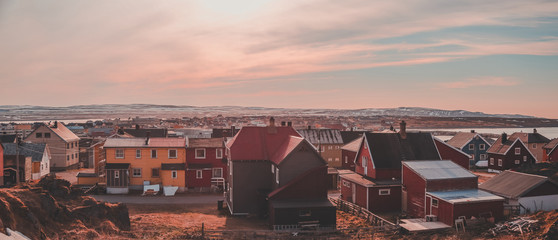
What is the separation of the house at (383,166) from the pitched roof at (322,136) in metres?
25.1

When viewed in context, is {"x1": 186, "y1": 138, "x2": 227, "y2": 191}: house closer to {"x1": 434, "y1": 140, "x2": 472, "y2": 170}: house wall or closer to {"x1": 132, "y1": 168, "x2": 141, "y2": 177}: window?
{"x1": 132, "y1": 168, "x2": 141, "y2": 177}: window

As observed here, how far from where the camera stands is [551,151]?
61094 millimetres

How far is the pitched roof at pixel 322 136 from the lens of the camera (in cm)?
6862

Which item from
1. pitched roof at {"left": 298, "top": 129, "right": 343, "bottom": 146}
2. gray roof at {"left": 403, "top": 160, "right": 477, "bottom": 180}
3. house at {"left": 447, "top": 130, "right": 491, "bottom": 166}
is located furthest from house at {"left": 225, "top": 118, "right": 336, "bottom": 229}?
house at {"left": 447, "top": 130, "right": 491, "bottom": 166}

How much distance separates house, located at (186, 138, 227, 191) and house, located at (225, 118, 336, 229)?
9626mm

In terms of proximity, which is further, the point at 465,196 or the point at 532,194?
the point at 532,194

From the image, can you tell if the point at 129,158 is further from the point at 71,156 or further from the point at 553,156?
the point at 553,156

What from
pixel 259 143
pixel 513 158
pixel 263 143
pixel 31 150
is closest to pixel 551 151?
pixel 513 158

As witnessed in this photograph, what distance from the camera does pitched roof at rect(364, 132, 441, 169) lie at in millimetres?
39969

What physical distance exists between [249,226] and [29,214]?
1593 cm

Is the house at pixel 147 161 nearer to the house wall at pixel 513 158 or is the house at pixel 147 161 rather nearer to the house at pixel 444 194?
the house at pixel 444 194

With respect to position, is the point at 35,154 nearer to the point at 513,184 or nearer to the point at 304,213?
the point at 304,213

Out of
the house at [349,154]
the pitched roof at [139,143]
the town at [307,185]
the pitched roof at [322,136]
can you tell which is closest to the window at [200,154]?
the town at [307,185]

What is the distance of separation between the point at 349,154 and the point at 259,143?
2613cm
